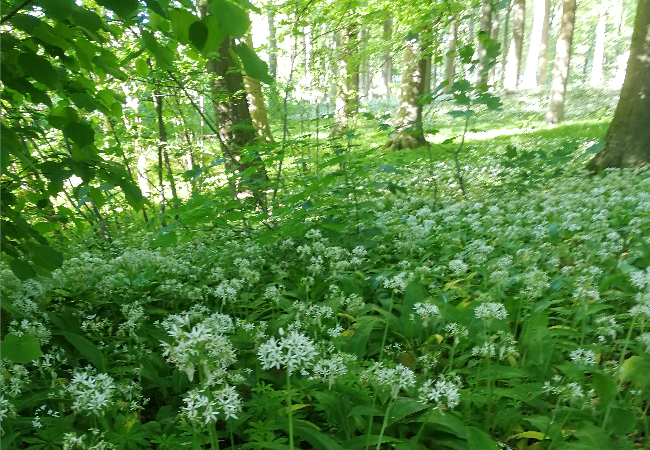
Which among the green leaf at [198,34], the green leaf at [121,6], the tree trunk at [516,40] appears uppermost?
the tree trunk at [516,40]

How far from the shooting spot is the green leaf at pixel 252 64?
3.91 feet

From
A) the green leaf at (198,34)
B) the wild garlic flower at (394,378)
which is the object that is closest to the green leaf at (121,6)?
the green leaf at (198,34)

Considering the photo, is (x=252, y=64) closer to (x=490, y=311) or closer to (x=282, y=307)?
(x=490, y=311)

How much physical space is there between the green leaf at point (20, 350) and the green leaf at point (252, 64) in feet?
3.82

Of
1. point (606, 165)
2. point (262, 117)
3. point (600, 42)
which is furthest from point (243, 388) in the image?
point (600, 42)

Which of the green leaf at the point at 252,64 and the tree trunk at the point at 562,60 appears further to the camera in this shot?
the tree trunk at the point at 562,60

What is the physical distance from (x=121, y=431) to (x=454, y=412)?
57.2 inches

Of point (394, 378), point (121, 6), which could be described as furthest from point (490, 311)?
point (121, 6)

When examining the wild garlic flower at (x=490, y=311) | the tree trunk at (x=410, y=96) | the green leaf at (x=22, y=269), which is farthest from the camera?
the tree trunk at (x=410, y=96)

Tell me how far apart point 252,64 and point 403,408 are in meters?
1.52

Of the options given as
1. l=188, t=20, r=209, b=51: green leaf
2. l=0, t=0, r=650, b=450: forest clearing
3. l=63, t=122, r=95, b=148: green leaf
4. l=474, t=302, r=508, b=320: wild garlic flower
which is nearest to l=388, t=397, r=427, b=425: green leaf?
l=0, t=0, r=650, b=450: forest clearing

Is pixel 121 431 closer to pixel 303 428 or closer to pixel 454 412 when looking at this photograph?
pixel 303 428

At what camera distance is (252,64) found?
120 cm

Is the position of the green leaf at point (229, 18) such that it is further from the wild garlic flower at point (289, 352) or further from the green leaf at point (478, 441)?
the green leaf at point (478, 441)
